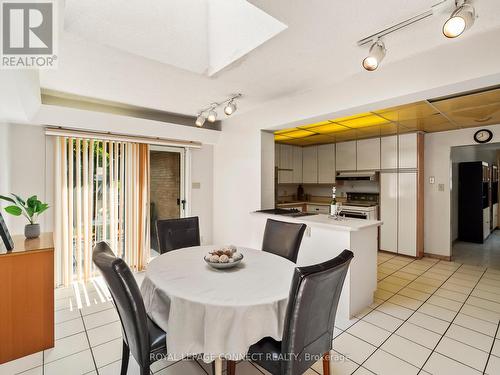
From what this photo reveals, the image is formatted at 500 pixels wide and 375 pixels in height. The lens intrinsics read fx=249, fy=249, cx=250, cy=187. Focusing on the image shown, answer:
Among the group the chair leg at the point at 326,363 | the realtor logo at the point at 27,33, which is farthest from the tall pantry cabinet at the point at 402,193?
the realtor logo at the point at 27,33

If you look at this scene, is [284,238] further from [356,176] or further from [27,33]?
[356,176]

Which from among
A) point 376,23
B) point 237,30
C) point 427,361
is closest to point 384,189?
point 427,361

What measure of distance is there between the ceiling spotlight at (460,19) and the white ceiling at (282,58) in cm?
9

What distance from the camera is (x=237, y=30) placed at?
2.03 meters

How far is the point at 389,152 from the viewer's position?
15.6 feet

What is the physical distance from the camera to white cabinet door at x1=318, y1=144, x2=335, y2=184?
563 centimetres

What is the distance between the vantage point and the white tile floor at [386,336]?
6.07ft

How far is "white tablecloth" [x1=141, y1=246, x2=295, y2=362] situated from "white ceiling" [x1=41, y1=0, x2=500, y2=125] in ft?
5.68

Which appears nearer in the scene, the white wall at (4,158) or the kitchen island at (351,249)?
the kitchen island at (351,249)

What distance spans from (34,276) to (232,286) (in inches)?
65.8

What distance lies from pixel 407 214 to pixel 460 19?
3.87 meters

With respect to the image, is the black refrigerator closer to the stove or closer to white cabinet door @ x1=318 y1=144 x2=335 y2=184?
the stove

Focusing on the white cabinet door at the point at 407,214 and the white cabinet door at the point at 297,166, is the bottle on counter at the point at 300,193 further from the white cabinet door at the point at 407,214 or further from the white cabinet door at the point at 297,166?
the white cabinet door at the point at 407,214

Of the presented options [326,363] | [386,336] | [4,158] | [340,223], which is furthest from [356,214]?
[4,158]
